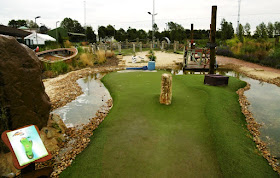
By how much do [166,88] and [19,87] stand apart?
4.00 m

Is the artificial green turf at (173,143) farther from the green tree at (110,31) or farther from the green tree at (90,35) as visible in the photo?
the green tree at (110,31)

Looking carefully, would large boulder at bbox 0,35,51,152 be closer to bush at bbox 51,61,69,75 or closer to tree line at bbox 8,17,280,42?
bush at bbox 51,61,69,75

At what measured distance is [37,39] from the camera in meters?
26.4

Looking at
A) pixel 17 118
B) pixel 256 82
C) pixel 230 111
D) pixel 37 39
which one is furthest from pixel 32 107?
pixel 37 39

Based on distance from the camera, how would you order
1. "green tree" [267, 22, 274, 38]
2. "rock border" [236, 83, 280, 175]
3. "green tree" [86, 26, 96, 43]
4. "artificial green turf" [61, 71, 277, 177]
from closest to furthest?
"artificial green turf" [61, 71, 277, 177]
"rock border" [236, 83, 280, 175]
"green tree" [267, 22, 274, 38]
"green tree" [86, 26, 96, 43]

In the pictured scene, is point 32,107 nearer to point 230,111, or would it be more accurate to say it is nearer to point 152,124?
point 152,124

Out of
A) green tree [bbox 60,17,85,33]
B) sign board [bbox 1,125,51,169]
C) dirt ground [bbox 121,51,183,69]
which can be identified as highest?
green tree [bbox 60,17,85,33]

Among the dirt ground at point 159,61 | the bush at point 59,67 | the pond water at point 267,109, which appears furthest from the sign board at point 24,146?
the dirt ground at point 159,61

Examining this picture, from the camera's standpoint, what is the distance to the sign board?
2.89 meters

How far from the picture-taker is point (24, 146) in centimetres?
302

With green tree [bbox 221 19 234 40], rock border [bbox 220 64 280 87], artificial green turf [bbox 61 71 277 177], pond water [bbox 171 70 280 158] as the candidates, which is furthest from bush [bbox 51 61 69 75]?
green tree [bbox 221 19 234 40]

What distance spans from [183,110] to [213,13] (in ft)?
19.4

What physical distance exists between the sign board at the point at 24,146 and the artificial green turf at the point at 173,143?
100 centimetres

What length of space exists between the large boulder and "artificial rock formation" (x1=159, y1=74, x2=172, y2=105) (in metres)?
3.44
